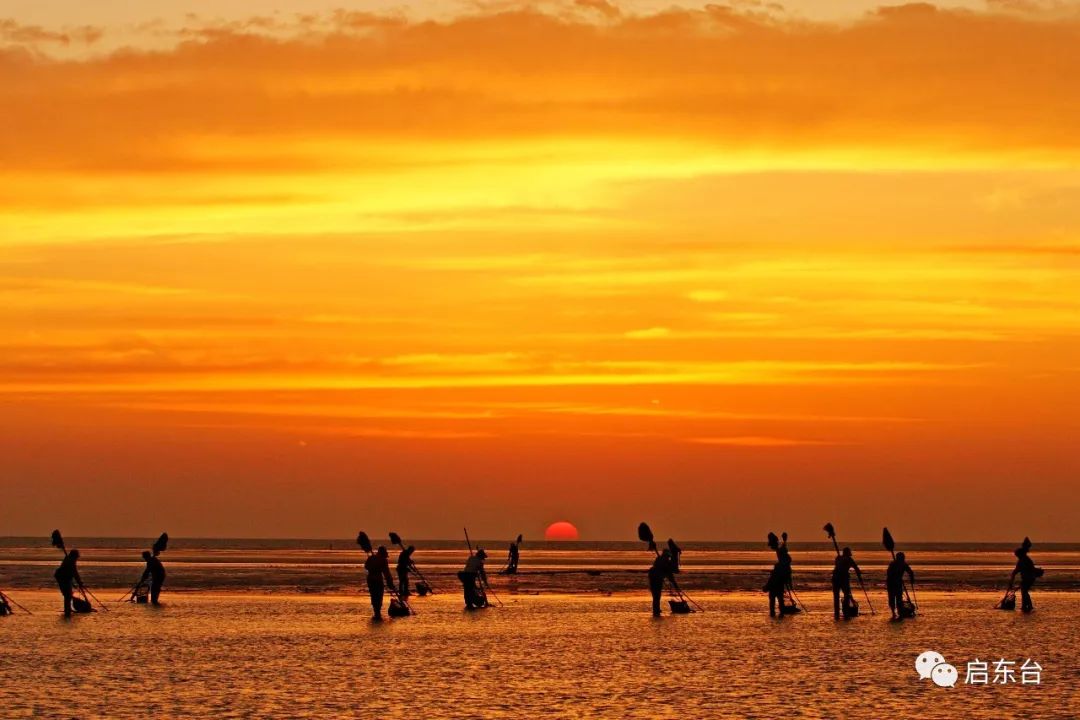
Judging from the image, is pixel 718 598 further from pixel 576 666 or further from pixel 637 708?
pixel 637 708

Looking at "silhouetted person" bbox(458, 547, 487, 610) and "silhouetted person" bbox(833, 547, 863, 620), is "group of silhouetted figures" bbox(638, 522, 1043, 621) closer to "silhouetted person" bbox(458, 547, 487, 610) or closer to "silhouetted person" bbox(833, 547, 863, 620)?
"silhouetted person" bbox(833, 547, 863, 620)

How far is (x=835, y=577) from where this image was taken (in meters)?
46.0

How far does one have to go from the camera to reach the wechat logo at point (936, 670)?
28500mm

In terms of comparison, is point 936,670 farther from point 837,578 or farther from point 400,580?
point 400,580

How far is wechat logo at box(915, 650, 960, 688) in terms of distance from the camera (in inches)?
1122

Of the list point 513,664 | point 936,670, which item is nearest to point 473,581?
point 513,664

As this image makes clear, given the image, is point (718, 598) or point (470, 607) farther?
point (718, 598)

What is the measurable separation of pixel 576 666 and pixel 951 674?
24.8ft

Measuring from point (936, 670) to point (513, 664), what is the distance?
8663 millimetres

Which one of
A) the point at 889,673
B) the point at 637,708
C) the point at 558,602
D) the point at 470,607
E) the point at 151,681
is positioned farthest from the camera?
the point at 558,602

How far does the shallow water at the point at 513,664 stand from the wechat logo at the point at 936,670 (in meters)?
0.37

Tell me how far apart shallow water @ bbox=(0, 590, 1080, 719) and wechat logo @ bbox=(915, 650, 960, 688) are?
37cm

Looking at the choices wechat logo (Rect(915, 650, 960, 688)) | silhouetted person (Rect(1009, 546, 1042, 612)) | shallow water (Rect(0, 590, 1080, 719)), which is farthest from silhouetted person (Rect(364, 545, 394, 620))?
silhouetted person (Rect(1009, 546, 1042, 612))

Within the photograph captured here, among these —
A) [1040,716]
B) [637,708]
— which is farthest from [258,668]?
[1040,716]
